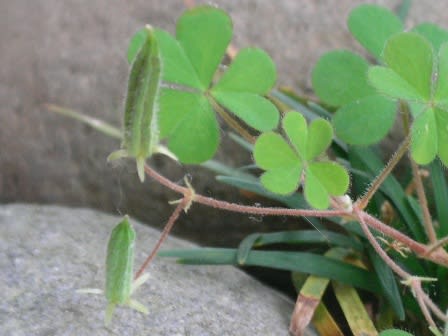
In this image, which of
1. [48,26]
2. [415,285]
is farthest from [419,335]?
[48,26]

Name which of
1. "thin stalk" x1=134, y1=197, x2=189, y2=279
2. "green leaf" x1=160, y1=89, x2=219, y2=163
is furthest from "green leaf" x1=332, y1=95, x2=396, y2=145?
"thin stalk" x1=134, y1=197, x2=189, y2=279

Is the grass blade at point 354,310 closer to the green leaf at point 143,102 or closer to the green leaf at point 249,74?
the green leaf at point 249,74

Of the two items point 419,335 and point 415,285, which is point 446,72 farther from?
point 419,335

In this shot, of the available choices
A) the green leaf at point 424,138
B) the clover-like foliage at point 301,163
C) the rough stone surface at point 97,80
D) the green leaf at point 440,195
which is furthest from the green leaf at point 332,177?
the rough stone surface at point 97,80

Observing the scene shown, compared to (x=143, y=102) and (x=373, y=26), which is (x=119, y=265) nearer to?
(x=143, y=102)

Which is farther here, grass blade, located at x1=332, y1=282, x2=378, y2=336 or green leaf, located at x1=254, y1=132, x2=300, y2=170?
grass blade, located at x1=332, y1=282, x2=378, y2=336

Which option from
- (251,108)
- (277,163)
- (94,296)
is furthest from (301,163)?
(94,296)

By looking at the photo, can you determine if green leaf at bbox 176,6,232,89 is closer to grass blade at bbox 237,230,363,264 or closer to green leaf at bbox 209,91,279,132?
green leaf at bbox 209,91,279,132
